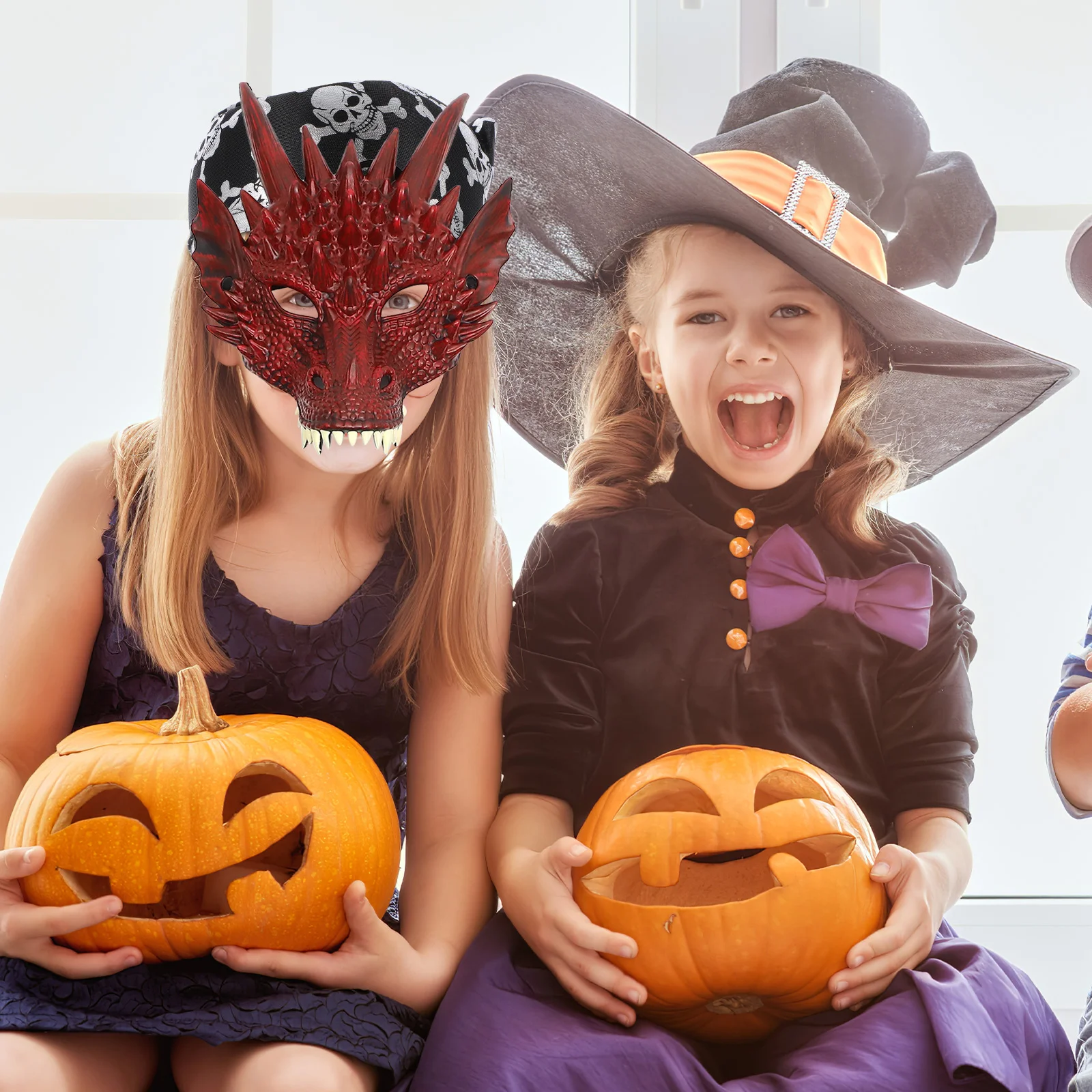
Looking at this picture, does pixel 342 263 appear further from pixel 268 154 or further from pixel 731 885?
pixel 731 885

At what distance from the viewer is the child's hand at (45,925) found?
0.97m

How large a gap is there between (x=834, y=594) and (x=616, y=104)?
93 cm

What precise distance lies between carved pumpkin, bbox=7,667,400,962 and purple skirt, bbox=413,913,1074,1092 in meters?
0.16

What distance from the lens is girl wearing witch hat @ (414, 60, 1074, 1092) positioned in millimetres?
1293

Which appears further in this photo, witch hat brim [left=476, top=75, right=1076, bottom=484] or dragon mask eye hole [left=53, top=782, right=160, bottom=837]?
witch hat brim [left=476, top=75, right=1076, bottom=484]

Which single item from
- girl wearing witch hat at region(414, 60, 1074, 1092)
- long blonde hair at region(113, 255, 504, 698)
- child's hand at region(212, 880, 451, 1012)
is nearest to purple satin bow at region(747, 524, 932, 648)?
girl wearing witch hat at region(414, 60, 1074, 1092)

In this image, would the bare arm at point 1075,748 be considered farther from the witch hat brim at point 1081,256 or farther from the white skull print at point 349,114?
the white skull print at point 349,114

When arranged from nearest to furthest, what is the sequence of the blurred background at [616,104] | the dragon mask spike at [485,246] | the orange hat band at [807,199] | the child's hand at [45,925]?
1. the child's hand at [45,925]
2. the dragon mask spike at [485,246]
3. the orange hat band at [807,199]
4. the blurred background at [616,104]

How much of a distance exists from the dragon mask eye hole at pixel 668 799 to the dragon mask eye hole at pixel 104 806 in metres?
0.45

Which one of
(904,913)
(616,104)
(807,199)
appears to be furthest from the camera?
(616,104)

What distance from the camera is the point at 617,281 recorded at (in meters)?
1.49

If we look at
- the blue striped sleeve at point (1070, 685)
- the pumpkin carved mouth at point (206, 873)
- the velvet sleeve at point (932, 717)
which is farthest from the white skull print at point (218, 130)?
the blue striped sleeve at point (1070, 685)

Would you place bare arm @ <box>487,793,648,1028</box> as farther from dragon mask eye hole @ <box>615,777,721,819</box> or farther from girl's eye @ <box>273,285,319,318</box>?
girl's eye @ <box>273,285,319,318</box>

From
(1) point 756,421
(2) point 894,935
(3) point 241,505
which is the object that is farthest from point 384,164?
(2) point 894,935
